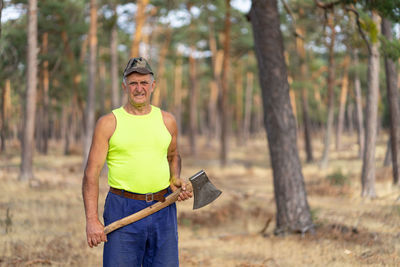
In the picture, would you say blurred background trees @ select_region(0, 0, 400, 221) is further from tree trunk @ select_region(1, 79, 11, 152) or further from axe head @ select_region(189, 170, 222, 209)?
axe head @ select_region(189, 170, 222, 209)

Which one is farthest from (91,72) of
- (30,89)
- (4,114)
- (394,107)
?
(4,114)

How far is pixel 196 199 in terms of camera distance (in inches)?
126

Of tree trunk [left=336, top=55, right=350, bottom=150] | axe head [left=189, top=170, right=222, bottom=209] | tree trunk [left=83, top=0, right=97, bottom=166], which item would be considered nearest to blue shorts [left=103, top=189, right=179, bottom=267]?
axe head [left=189, top=170, right=222, bottom=209]

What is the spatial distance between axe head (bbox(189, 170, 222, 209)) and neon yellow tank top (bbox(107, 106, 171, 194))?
1.02 feet

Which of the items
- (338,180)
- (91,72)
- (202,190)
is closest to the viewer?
(202,190)

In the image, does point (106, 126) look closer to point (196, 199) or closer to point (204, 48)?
point (196, 199)

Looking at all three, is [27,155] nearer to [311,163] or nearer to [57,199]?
[57,199]

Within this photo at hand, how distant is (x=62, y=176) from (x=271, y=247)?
1110 cm

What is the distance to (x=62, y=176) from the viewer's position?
1535 cm

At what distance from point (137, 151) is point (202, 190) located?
645 mm

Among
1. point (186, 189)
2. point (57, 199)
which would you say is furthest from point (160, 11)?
point (186, 189)

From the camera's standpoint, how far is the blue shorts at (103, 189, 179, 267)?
2.88 meters

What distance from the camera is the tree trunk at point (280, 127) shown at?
6.76 metres

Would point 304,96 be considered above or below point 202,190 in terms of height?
above
